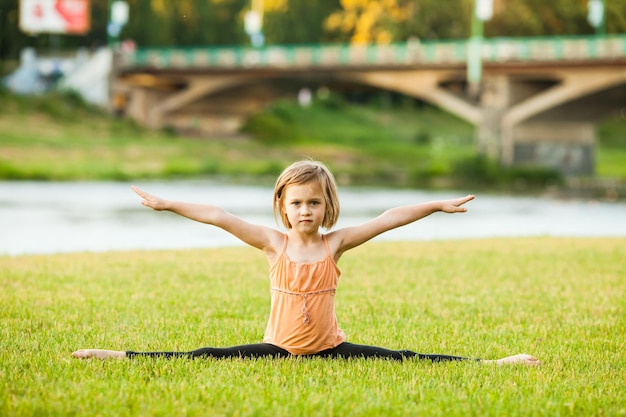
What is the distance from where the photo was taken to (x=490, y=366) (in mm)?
6191

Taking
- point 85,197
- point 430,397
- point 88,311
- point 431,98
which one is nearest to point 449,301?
point 88,311

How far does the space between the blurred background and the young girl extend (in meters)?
19.2

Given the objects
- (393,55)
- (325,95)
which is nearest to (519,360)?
(393,55)

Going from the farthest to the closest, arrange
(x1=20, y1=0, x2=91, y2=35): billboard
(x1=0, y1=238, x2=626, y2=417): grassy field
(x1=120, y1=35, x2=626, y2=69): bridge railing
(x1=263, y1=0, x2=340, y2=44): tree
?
(x1=263, y1=0, x2=340, y2=44): tree → (x1=20, y1=0, x2=91, y2=35): billboard → (x1=120, y1=35, x2=626, y2=69): bridge railing → (x1=0, y1=238, x2=626, y2=417): grassy field

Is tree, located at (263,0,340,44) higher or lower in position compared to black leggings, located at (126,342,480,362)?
higher

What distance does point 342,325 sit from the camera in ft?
26.0

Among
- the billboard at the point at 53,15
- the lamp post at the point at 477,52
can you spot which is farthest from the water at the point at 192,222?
the billboard at the point at 53,15

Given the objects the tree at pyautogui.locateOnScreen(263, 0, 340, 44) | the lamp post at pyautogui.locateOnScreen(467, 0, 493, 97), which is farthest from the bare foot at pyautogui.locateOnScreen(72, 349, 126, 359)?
the tree at pyautogui.locateOnScreen(263, 0, 340, 44)

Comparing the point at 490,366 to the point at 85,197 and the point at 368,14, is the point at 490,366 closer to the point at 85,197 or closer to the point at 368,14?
the point at 85,197

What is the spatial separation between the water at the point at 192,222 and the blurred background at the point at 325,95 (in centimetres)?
197

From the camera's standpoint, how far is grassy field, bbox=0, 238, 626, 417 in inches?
203

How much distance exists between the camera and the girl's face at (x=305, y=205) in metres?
5.89

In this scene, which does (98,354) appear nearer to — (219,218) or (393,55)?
(219,218)

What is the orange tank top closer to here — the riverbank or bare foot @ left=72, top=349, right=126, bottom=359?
bare foot @ left=72, top=349, right=126, bottom=359
